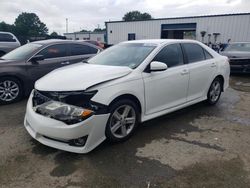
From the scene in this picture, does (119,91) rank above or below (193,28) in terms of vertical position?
below

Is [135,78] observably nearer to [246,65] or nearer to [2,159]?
[2,159]

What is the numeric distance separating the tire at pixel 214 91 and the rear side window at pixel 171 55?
1333 mm

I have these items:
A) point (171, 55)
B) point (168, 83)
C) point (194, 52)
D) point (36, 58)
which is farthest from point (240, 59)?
point (36, 58)

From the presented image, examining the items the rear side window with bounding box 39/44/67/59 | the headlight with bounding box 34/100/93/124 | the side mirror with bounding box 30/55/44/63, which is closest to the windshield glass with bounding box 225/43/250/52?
the rear side window with bounding box 39/44/67/59

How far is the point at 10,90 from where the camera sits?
18.5 feet

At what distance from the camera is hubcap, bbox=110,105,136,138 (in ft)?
11.3

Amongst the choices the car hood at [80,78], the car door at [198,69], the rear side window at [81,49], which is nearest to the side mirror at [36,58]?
the rear side window at [81,49]

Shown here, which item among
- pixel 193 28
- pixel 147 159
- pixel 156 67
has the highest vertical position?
pixel 193 28

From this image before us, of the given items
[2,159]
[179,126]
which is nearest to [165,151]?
[179,126]

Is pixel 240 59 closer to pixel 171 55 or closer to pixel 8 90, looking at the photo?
pixel 171 55

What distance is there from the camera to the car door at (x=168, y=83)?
384 centimetres

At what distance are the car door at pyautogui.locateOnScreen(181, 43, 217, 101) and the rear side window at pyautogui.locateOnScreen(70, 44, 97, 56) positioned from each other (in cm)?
329

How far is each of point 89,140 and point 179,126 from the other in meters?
1.89

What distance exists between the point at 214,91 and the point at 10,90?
4.85 metres
